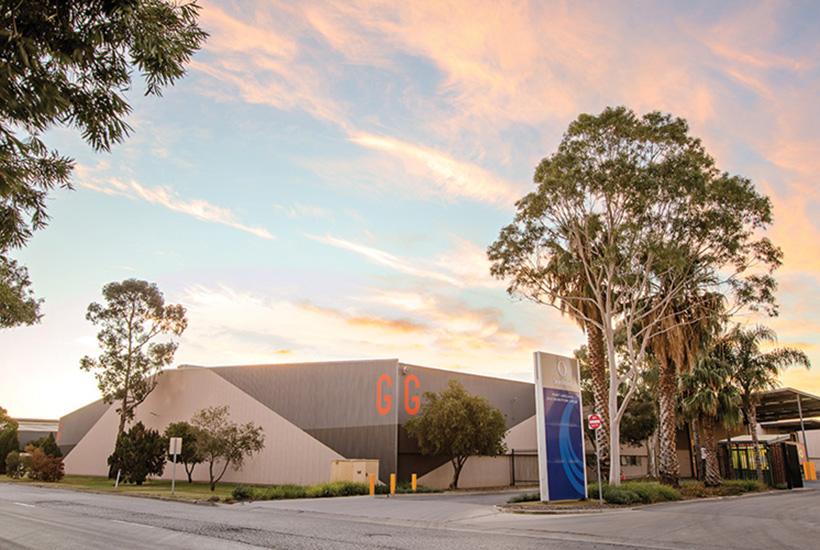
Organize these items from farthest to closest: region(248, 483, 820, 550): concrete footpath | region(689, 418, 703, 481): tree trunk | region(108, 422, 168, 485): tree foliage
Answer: region(689, 418, 703, 481): tree trunk
region(108, 422, 168, 485): tree foliage
region(248, 483, 820, 550): concrete footpath

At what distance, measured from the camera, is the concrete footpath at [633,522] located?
1196cm

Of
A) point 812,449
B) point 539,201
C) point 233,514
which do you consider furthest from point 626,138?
point 812,449

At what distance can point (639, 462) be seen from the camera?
51625mm

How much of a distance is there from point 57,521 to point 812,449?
265ft

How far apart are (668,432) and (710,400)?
5.86 meters

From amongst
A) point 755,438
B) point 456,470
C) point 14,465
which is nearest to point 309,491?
point 456,470

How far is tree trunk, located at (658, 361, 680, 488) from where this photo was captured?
25.9 meters

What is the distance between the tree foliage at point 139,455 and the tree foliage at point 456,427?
53.0ft

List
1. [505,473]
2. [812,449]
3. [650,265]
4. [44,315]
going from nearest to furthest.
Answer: [650,265] → [44,315] → [505,473] → [812,449]

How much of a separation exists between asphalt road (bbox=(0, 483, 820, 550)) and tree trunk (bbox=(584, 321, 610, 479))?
687cm

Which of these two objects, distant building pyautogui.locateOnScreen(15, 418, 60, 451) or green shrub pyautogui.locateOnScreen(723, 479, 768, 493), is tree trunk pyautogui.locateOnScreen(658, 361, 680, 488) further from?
distant building pyautogui.locateOnScreen(15, 418, 60, 451)

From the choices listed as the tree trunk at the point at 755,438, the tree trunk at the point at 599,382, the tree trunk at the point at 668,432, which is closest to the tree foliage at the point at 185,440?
the tree trunk at the point at 599,382

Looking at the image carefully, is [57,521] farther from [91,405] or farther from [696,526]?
[91,405]

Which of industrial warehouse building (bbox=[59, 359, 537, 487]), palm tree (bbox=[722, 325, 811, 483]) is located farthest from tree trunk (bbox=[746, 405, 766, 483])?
industrial warehouse building (bbox=[59, 359, 537, 487])
